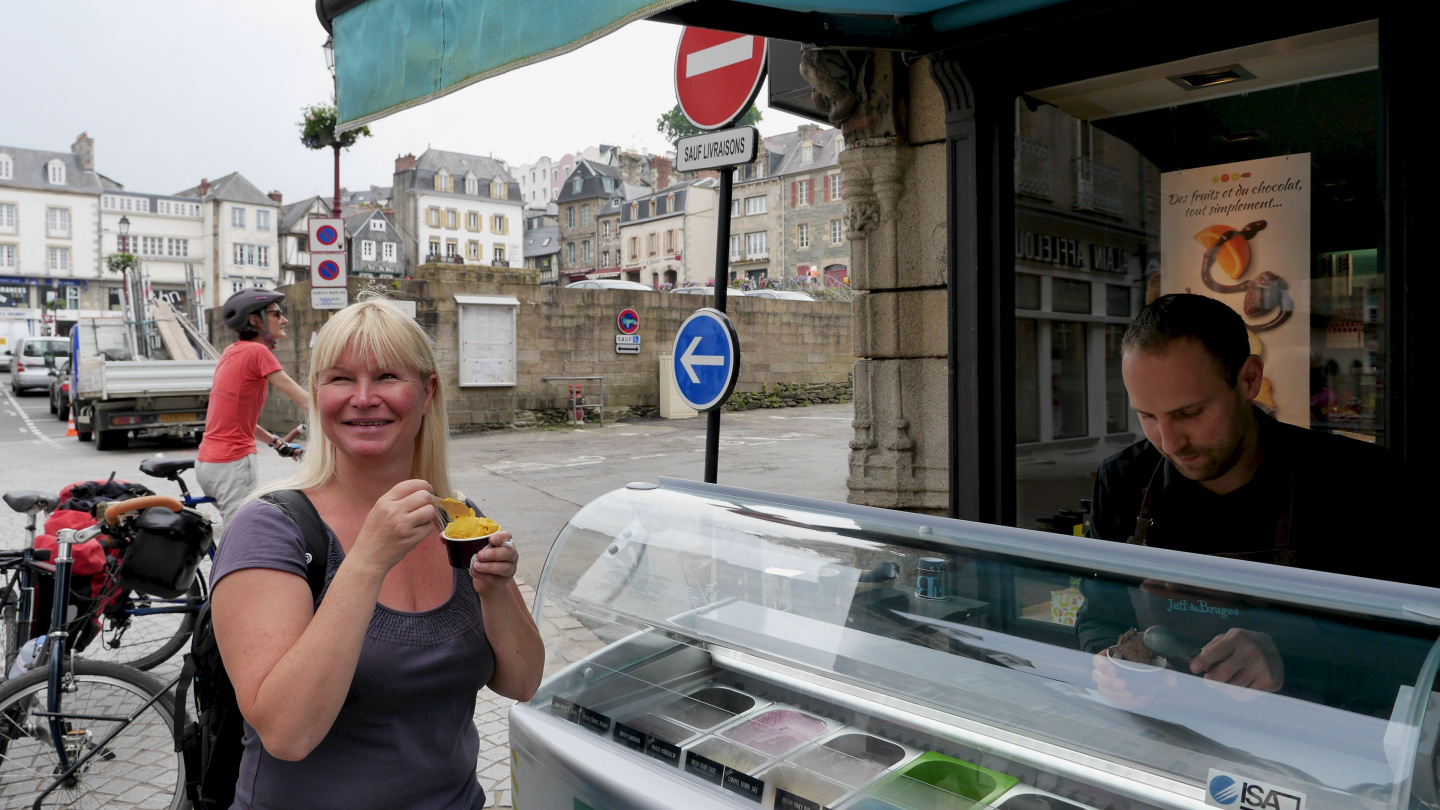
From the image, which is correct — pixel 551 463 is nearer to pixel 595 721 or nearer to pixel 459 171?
pixel 595 721

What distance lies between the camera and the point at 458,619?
1.73m

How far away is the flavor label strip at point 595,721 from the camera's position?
1.95m

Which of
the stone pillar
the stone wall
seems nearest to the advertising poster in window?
the stone pillar

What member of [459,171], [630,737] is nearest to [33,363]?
[630,737]

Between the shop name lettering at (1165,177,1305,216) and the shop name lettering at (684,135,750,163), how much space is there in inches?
69.9

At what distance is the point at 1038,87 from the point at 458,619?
9.49 feet

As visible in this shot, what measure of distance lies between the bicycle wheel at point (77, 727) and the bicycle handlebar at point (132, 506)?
63cm

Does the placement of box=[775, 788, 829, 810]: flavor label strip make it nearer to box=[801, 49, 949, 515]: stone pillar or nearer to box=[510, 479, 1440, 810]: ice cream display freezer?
box=[510, 479, 1440, 810]: ice cream display freezer

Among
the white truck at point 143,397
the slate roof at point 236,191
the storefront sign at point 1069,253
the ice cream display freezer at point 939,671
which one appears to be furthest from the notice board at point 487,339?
the slate roof at point 236,191

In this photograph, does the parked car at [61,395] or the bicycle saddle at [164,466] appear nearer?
the bicycle saddle at [164,466]

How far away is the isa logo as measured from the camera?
1.26 meters

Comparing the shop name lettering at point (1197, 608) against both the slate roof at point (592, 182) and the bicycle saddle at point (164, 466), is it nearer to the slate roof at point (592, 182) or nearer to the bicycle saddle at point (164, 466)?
the bicycle saddle at point (164, 466)

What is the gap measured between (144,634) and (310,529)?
4.13m

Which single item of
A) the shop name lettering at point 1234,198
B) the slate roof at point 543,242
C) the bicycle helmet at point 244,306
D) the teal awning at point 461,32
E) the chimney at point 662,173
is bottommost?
the bicycle helmet at point 244,306
